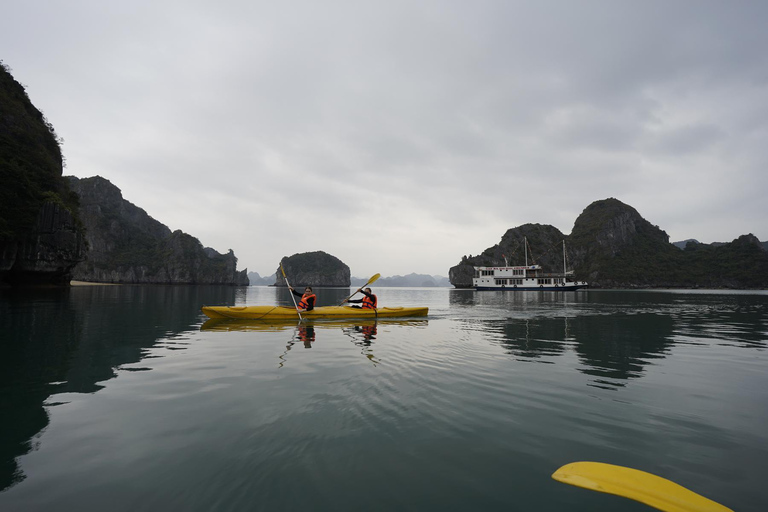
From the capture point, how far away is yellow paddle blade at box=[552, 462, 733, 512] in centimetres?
330

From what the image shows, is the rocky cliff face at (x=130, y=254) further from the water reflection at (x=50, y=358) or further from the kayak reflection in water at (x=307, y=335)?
the kayak reflection in water at (x=307, y=335)

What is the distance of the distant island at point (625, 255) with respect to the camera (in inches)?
4779

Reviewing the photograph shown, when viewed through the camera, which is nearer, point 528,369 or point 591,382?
point 591,382

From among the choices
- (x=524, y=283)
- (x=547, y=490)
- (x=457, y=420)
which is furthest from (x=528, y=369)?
(x=524, y=283)

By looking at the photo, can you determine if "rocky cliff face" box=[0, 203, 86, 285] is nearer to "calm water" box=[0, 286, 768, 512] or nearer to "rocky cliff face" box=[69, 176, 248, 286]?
"calm water" box=[0, 286, 768, 512]

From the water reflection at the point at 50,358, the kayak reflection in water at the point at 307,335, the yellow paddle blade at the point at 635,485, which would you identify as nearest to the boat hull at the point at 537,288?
the kayak reflection in water at the point at 307,335

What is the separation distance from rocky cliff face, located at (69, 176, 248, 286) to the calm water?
167228 mm

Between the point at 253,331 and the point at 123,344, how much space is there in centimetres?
467

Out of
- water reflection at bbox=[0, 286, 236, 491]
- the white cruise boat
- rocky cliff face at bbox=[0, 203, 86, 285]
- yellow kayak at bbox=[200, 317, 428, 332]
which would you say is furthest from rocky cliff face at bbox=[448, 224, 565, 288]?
water reflection at bbox=[0, 286, 236, 491]

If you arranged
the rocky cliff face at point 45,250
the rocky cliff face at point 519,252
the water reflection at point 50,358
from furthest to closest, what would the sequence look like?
1. the rocky cliff face at point 519,252
2. the rocky cliff face at point 45,250
3. the water reflection at point 50,358

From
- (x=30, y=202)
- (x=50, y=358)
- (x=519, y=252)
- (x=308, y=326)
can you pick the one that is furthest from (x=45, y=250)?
(x=519, y=252)

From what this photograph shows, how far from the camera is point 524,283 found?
86.4 meters

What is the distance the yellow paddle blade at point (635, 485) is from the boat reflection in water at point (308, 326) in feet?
26.8

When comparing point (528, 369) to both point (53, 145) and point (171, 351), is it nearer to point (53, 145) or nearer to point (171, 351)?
point (171, 351)
